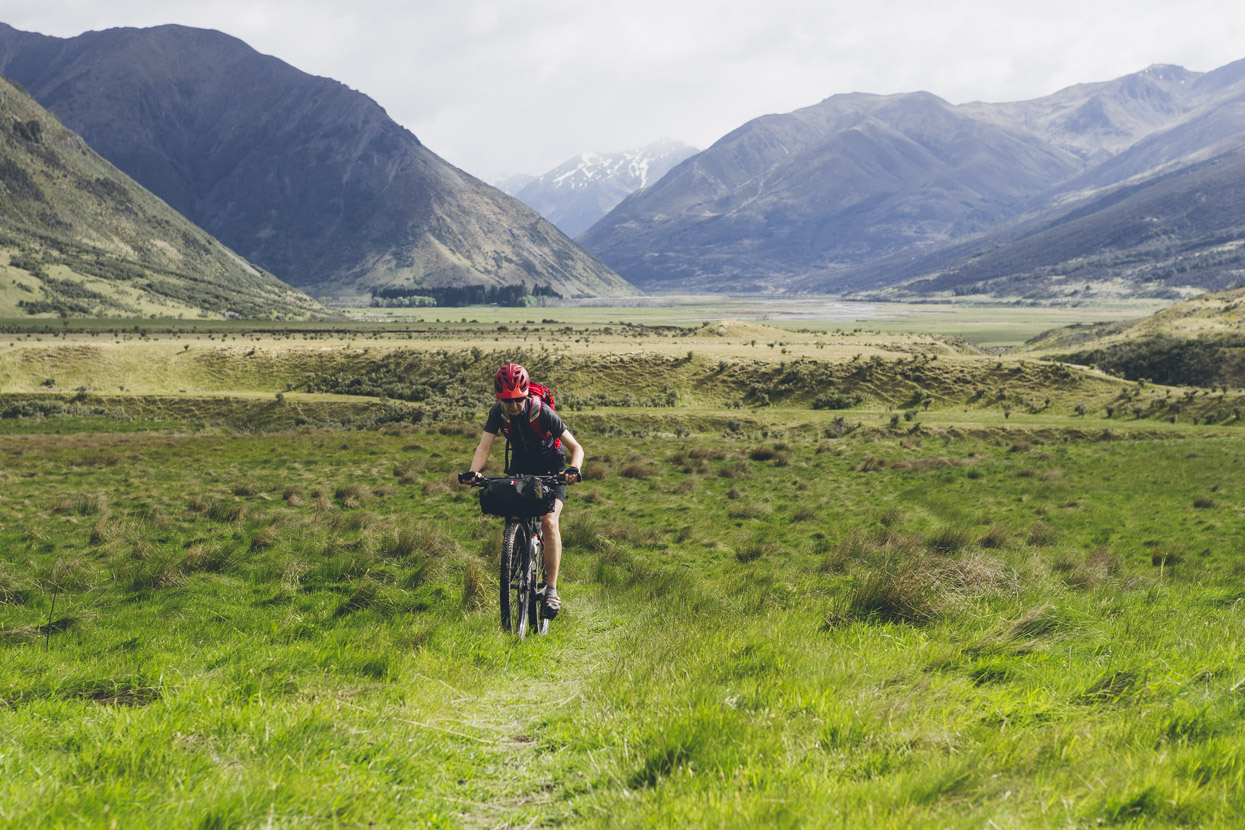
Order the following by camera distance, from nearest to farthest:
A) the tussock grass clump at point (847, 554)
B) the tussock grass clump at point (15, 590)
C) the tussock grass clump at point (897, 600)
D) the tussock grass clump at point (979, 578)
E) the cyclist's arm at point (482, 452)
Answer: the tussock grass clump at point (897, 600), the cyclist's arm at point (482, 452), the tussock grass clump at point (979, 578), the tussock grass clump at point (15, 590), the tussock grass clump at point (847, 554)

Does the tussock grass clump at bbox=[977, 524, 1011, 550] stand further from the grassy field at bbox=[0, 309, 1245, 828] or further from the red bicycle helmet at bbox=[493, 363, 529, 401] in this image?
the red bicycle helmet at bbox=[493, 363, 529, 401]

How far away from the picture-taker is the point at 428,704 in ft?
18.4

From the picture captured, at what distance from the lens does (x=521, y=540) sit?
8.74 metres

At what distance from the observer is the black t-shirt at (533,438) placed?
8641mm

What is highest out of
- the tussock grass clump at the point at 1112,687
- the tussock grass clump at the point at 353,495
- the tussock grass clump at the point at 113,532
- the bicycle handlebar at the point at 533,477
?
the bicycle handlebar at the point at 533,477

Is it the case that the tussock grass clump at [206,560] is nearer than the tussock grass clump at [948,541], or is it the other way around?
the tussock grass clump at [206,560]

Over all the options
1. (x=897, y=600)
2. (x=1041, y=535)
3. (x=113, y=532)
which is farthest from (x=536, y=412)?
(x=1041, y=535)

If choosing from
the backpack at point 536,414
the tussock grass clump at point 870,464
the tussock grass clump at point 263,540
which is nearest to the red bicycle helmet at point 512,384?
the backpack at point 536,414

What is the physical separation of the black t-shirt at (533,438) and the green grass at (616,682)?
6.25 ft

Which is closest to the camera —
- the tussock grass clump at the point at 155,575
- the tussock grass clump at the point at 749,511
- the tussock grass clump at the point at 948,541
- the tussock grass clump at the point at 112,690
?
the tussock grass clump at the point at 112,690

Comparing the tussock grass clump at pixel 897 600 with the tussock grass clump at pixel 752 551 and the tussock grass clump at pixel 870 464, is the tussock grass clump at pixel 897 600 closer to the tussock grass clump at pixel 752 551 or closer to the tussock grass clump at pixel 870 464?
the tussock grass clump at pixel 752 551

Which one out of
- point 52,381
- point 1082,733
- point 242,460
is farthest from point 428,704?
point 52,381

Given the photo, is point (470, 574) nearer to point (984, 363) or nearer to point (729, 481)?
point (729, 481)

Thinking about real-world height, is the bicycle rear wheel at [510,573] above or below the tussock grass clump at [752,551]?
above
